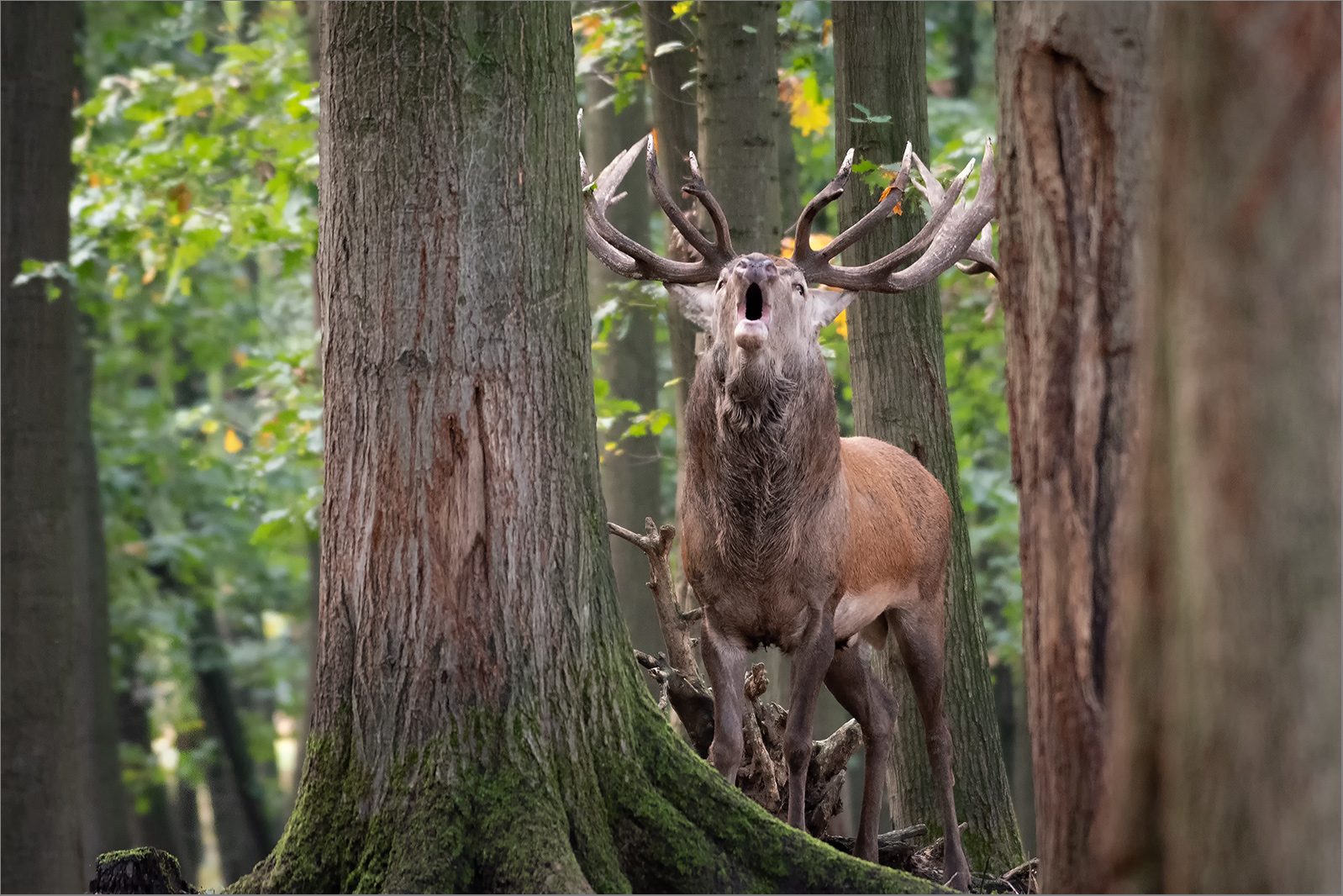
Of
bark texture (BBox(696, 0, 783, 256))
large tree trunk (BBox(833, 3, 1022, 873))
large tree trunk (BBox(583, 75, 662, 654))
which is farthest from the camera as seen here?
large tree trunk (BBox(583, 75, 662, 654))

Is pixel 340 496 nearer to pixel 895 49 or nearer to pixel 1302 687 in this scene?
pixel 1302 687

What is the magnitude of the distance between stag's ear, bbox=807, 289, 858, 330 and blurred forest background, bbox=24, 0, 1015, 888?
1.08 meters

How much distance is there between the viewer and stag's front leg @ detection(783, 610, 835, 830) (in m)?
6.06

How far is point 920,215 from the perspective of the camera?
784cm

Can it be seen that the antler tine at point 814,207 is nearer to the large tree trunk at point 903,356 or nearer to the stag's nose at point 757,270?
the stag's nose at point 757,270

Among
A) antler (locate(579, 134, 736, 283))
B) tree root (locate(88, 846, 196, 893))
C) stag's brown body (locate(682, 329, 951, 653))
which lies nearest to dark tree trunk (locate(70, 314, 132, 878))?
antler (locate(579, 134, 736, 283))

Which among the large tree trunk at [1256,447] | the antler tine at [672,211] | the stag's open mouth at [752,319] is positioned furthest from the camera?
the antler tine at [672,211]

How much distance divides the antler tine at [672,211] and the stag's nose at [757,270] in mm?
497

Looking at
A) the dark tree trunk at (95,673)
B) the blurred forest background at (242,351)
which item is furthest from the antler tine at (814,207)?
the dark tree trunk at (95,673)

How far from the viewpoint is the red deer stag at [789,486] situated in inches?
239

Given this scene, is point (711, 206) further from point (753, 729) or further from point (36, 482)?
→ point (36, 482)

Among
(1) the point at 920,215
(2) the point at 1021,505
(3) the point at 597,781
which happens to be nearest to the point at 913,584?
(1) the point at 920,215

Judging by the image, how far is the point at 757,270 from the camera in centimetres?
600

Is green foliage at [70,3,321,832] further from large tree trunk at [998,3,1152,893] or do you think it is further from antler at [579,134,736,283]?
large tree trunk at [998,3,1152,893]
